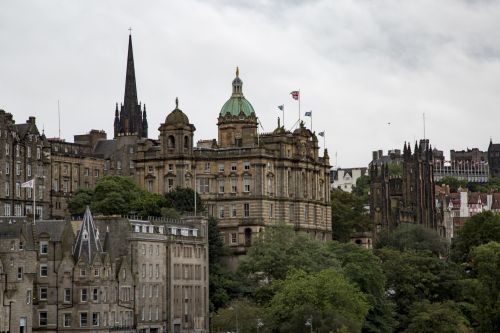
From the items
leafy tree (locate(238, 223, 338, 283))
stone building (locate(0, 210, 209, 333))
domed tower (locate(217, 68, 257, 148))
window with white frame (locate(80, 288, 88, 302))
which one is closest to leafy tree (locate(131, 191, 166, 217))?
leafy tree (locate(238, 223, 338, 283))

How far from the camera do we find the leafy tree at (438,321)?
15038 cm

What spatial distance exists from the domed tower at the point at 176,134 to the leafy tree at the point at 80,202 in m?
10.4

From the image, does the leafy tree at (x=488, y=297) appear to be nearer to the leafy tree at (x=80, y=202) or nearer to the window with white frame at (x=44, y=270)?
the window with white frame at (x=44, y=270)

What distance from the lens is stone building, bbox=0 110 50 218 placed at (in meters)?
174

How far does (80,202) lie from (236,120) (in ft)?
85.1

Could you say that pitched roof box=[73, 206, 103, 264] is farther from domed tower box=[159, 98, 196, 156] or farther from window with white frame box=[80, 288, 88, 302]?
domed tower box=[159, 98, 196, 156]

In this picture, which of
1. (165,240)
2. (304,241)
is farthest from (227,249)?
(165,240)

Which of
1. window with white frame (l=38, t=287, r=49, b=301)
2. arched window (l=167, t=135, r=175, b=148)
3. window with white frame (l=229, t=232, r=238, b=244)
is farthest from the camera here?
arched window (l=167, t=135, r=175, b=148)

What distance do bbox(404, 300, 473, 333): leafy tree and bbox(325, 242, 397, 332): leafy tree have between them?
2.79m

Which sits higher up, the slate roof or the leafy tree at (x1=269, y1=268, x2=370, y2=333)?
the slate roof

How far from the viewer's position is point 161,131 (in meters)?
180

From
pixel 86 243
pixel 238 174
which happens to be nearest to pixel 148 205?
pixel 238 174

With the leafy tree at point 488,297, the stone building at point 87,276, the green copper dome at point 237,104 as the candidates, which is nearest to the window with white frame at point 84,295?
the stone building at point 87,276

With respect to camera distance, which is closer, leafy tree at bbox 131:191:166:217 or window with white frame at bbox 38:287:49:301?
window with white frame at bbox 38:287:49:301
